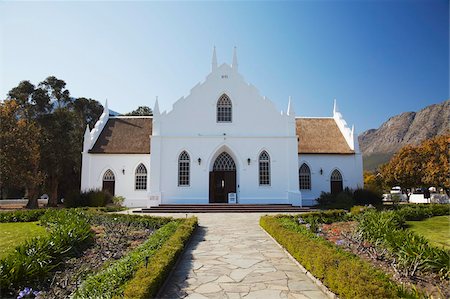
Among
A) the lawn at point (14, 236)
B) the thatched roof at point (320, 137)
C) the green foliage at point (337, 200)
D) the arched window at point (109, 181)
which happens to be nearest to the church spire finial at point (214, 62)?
the thatched roof at point (320, 137)

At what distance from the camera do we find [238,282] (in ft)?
22.1

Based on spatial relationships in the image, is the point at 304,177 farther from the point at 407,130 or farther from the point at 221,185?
the point at 407,130

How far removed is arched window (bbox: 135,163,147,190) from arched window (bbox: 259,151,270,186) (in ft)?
33.1

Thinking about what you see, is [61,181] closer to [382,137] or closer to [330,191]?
[330,191]

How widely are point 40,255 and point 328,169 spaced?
2485 centimetres

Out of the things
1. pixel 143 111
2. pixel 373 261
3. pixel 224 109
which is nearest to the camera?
pixel 373 261

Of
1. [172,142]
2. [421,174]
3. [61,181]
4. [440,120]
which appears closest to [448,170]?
[421,174]

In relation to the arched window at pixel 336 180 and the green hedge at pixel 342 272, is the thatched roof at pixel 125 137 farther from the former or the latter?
the green hedge at pixel 342 272

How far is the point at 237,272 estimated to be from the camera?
745 cm

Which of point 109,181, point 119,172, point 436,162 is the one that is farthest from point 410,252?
point 436,162

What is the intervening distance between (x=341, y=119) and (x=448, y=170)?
41.3ft

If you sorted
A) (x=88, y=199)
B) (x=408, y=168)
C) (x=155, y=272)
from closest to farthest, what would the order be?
(x=155, y=272), (x=88, y=199), (x=408, y=168)

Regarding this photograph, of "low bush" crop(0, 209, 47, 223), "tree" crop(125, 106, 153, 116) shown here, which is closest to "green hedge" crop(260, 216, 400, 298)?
"low bush" crop(0, 209, 47, 223)

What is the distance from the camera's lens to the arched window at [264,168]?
2497 cm
